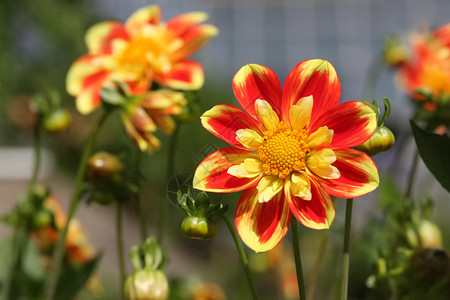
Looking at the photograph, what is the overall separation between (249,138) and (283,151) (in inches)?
1.0

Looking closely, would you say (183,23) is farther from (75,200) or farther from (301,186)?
(301,186)

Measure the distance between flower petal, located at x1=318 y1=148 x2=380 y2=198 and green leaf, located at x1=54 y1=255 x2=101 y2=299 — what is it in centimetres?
37

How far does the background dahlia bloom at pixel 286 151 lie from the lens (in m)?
0.36

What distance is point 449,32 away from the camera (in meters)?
0.68

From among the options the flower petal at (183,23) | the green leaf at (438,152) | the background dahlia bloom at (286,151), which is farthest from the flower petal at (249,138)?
the flower petal at (183,23)

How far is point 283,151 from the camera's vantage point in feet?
1.24

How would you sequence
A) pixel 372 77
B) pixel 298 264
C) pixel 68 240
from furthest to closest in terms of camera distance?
1. pixel 372 77
2. pixel 68 240
3. pixel 298 264

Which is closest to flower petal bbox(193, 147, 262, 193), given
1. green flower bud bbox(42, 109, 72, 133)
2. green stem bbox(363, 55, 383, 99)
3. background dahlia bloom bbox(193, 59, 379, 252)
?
background dahlia bloom bbox(193, 59, 379, 252)

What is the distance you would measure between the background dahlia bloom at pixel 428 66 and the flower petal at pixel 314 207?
16.7 inches

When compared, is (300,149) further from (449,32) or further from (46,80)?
(46,80)

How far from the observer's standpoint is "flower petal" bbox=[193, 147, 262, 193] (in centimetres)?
37

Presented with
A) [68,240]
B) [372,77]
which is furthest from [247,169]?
[372,77]

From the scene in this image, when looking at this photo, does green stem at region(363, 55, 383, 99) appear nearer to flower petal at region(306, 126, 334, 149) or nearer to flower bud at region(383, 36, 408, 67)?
flower bud at region(383, 36, 408, 67)

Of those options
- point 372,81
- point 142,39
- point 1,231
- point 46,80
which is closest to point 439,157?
point 142,39
